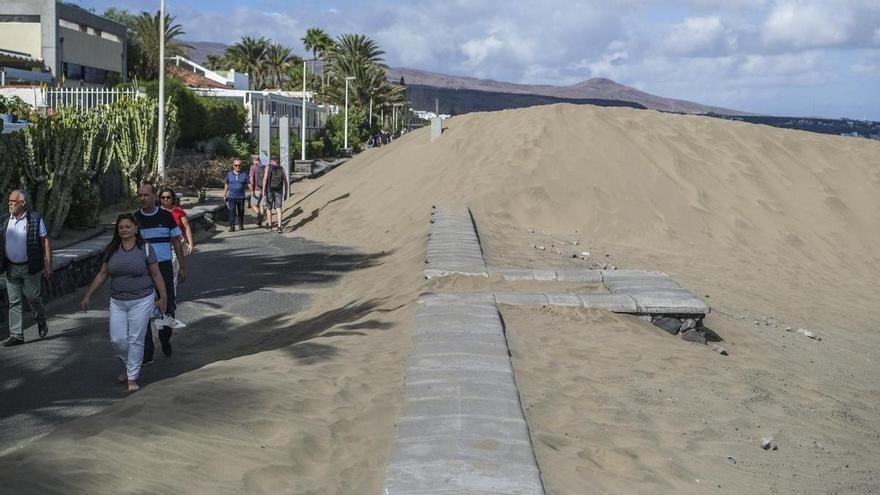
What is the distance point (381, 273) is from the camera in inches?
544

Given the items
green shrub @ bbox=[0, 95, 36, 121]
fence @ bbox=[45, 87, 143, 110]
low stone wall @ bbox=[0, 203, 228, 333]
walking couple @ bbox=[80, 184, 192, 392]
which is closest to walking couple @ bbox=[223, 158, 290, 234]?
low stone wall @ bbox=[0, 203, 228, 333]

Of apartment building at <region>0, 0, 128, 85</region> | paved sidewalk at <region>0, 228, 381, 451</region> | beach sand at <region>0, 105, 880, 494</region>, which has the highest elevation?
apartment building at <region>0, 0, 128, 85</region>

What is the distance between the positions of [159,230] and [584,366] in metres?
4.15

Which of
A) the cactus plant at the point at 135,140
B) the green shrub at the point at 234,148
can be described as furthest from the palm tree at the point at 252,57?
the cactus plant at the point at 135,140

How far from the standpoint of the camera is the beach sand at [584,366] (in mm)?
5309

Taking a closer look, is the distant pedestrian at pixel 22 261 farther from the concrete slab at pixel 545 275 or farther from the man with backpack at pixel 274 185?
the man with backpack at pixel 274 185

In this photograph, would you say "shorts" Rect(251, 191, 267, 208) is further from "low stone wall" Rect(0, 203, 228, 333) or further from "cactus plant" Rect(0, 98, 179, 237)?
"low stone wall" Rect(0, 203, 228, 333)

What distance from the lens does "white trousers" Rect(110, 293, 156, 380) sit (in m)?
7.69

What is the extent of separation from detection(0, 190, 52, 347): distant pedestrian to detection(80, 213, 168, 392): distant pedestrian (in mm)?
2020

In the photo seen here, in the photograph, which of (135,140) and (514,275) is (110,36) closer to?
(135,140)

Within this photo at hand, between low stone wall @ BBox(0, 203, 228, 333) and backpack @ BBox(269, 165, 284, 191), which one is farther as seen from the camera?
backpack @ BBox(269, 165, 284, 191)

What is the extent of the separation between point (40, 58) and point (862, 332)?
37.5 metres

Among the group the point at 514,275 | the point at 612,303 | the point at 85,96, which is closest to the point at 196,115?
the point at 85,96

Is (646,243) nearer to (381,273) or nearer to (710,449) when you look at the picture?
(381,273)
